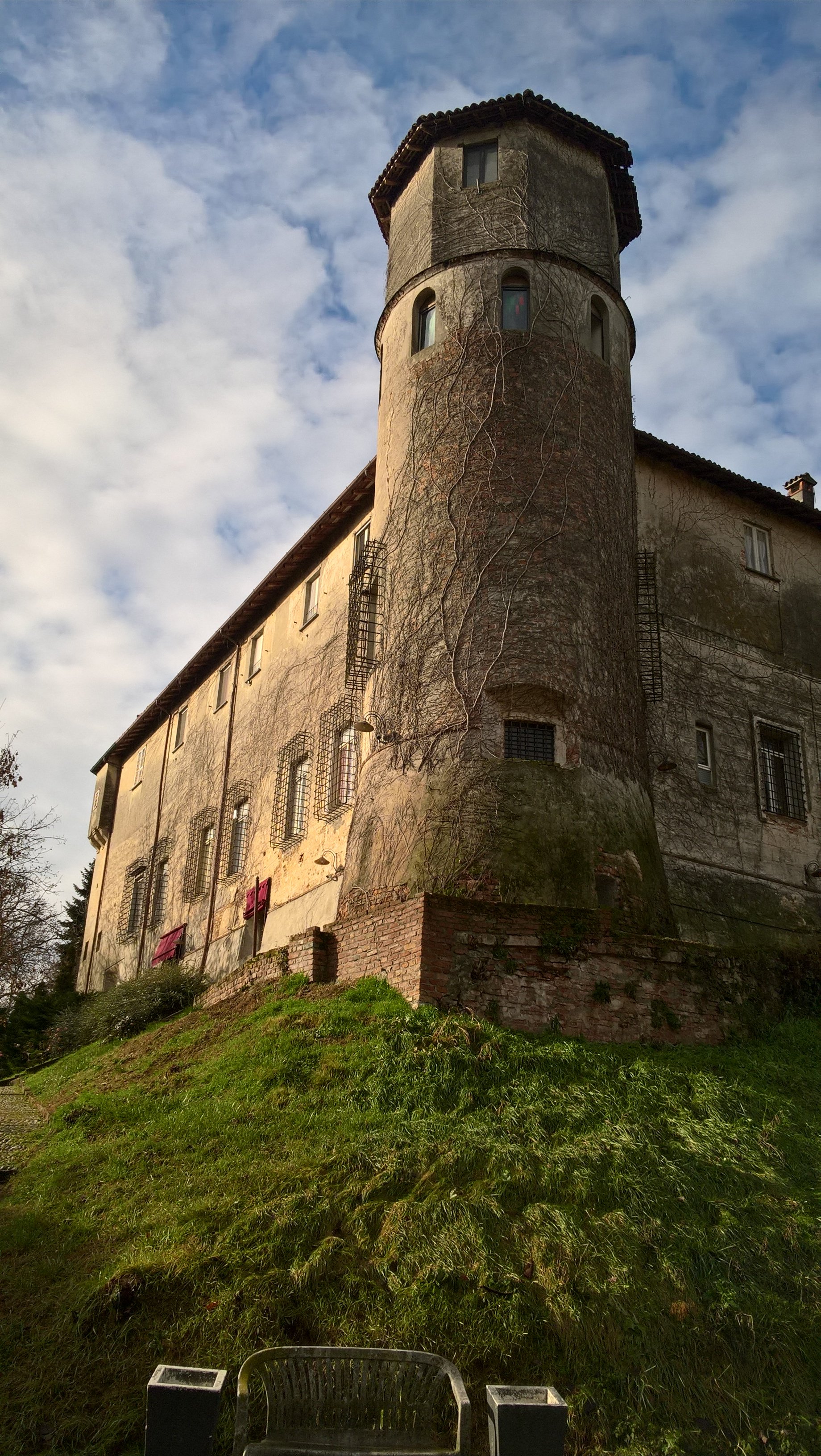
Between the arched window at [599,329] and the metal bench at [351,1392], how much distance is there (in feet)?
43.1

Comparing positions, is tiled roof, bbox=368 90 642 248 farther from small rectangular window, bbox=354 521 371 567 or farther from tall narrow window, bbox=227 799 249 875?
tall narrow window, bbox=227 799 249 875

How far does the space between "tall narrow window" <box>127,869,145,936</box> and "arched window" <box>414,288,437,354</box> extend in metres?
15.8

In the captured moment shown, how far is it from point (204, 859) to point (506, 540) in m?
12.3

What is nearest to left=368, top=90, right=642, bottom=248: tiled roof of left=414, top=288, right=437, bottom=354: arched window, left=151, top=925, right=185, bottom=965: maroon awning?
left=414, top=288, right=437, bottom=354: arched window

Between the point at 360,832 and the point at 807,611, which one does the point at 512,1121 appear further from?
the point at 807,611

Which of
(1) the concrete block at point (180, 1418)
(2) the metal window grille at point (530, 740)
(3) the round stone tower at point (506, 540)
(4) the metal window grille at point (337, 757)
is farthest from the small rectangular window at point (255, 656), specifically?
(1) the concrete block at point (180, 1418)

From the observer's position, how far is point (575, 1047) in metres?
10.6

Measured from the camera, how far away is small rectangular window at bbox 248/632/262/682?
77.5 feet

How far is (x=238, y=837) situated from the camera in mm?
22406

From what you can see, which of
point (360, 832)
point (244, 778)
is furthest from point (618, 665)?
point (244, 778)

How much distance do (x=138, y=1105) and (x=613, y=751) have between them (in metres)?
6.45

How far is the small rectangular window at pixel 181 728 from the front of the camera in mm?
28141

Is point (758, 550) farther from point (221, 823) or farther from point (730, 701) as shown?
point (221, 823)

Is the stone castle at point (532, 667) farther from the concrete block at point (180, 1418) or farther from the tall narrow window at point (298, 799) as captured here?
the concrete block at point (180, 1418)
